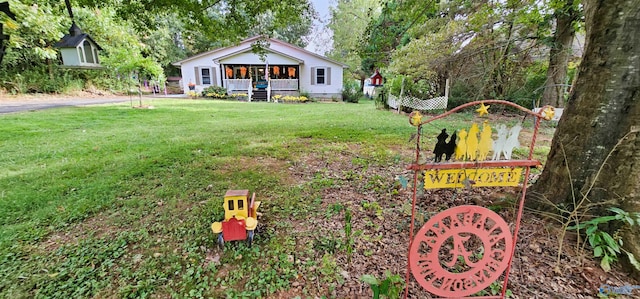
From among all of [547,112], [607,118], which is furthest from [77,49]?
[607,118]

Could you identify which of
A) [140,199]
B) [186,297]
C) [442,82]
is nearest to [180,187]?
[140,199]

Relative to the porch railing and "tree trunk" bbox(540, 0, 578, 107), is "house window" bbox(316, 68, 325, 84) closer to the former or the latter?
the porch railing

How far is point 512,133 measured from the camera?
1.44 metres

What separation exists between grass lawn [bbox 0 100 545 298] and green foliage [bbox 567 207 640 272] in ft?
5.13

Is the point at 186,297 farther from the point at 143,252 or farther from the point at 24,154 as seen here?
the point at 24,154

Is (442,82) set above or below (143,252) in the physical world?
above

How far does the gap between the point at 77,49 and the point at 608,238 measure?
6821mm

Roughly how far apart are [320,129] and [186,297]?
17.2 ft

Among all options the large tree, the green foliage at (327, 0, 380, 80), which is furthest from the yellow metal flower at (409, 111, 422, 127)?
the green foliage at (327, 0, 380, 80)

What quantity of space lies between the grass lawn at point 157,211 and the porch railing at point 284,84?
13.9 metres

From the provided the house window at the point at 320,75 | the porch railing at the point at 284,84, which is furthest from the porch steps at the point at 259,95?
the house window at the point at 320,75

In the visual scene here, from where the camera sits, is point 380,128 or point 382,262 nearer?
point 382,262

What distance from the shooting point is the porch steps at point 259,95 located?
711 inches

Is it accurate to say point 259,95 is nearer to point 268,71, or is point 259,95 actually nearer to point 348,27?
point 268,71
